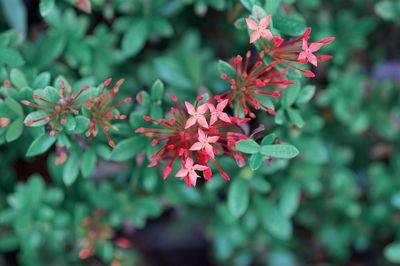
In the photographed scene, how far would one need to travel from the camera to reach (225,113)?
4.02 ft

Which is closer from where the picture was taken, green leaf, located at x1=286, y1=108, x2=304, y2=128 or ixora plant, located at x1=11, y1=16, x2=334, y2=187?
ixora plant, located at x1=11, y1=16, x2=334, y2=187

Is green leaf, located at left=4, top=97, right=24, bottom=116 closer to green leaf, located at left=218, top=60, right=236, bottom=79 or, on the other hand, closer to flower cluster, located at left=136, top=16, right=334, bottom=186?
flower cluster, located at left=136, top=16, right=334, bottom=186

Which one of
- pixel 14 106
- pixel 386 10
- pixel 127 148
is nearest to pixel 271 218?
pixel 127 148

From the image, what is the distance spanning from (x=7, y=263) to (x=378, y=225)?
1.73 metres

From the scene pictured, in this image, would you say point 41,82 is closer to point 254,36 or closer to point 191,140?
point 191,140

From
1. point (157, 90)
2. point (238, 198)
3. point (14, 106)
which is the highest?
point (157, 90)

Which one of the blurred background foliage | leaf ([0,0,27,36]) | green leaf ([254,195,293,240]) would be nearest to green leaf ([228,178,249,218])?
the blurred background foliage

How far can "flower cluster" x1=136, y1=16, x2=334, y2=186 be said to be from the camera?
3.99 ft

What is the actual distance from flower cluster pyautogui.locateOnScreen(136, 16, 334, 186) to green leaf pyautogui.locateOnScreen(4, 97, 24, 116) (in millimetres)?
374

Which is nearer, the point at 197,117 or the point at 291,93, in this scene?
the point at 197,117

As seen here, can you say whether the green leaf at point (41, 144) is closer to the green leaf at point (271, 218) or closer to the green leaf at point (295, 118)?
the green leaf at point (295, 118)

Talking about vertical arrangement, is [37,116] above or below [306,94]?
below

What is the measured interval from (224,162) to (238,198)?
5.2 inches

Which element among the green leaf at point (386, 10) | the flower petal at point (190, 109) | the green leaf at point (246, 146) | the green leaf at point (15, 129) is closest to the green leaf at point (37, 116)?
the green leaf at point (15, 129)
